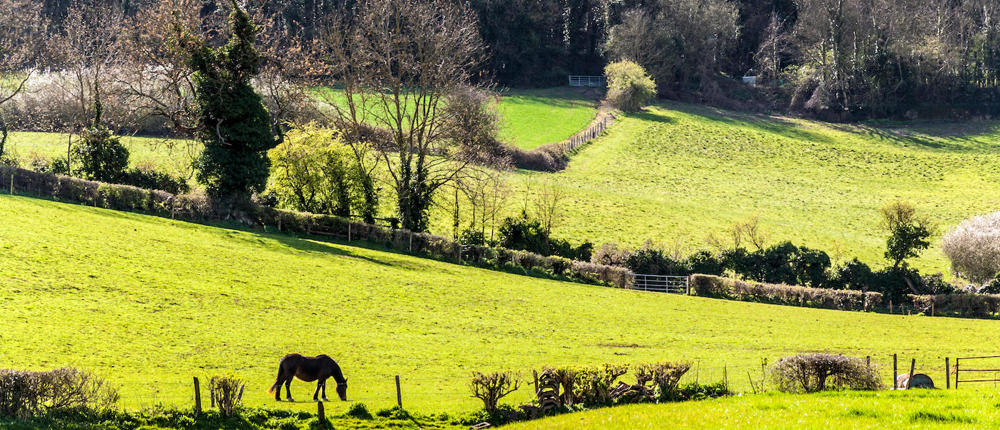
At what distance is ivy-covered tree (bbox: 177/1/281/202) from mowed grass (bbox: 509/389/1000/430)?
3970 centimetres

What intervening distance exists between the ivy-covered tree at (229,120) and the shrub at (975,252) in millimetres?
50629

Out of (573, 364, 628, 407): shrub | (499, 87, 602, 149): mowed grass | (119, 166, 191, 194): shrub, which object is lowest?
(573, 364, 628, 407): shrub

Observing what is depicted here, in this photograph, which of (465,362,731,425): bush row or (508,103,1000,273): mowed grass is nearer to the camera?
(465,362,731,425): bush row

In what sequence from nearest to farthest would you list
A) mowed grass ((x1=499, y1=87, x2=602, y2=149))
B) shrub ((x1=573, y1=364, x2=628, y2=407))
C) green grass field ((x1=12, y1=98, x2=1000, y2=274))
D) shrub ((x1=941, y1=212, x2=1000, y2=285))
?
shrub ((x1=573, y1=364, x2=628, y2=407))
shrub ((x1=941, y1=212, x2=1000, y2=285))
green grass field ((x1=12, y1=98, x2=1000, y2=274))
mowed grass ((x1=499, y1=87, x2=602, y2=149))

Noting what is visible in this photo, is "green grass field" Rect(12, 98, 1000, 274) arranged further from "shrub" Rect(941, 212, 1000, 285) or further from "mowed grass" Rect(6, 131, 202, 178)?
"shrub" Rect(941, 212, 1000, 285)

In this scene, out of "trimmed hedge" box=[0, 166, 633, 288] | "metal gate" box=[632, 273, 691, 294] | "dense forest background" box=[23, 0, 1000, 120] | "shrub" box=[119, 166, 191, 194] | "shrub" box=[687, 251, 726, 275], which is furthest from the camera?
"dense forest background" box=[23, 0, 1000, 120]

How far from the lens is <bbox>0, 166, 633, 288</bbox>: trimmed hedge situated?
192ft

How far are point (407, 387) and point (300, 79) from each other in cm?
5104

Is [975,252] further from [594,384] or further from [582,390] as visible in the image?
[582,390]

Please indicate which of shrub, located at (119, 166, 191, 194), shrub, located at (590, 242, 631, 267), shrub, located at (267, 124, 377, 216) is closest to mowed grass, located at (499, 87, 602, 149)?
shrub, located at (267, 124, 377, 216)

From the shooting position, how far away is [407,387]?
31.2 metres

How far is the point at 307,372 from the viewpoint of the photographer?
28.4m

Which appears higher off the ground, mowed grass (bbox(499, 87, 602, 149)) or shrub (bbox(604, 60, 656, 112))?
shrub (bbox(604, 60, 656, 112))

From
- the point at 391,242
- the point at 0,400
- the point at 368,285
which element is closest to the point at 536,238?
the point at 391,242
